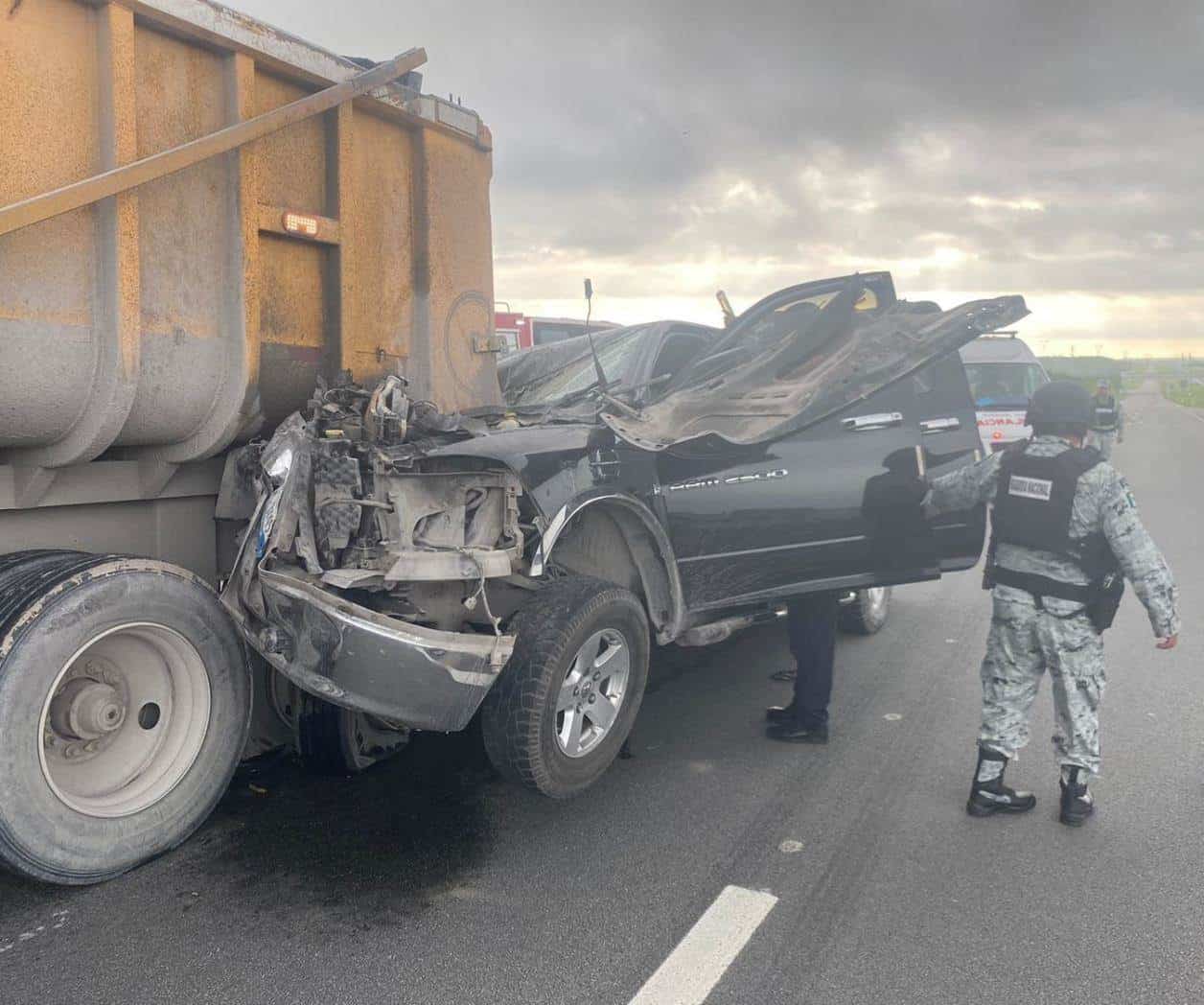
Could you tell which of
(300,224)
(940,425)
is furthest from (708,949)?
(940,425)

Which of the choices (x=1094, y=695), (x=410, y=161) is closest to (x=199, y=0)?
(x=410, y=161)

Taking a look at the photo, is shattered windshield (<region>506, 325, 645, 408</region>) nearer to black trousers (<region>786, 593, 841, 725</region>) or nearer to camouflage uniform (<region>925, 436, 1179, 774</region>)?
black trousers (<region>786, 593, 841, 725</region>)

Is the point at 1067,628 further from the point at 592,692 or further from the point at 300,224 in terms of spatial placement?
the point at 300,224

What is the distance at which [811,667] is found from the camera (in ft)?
15.5

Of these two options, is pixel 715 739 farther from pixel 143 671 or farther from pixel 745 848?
pixel 143 671

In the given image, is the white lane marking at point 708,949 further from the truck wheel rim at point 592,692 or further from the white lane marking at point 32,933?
the white lane marking at point 32,933

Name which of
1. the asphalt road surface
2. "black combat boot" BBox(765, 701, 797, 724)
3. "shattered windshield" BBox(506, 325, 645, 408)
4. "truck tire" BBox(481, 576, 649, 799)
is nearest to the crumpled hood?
"shattered windshield" BBox(506, 325, 645, 408)

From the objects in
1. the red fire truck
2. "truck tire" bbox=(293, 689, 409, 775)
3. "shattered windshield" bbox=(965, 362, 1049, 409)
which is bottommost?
"truck tire" bbox=(293, 689, 409, 775)

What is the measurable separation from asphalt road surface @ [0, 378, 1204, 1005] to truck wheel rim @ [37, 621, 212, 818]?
0.30 m

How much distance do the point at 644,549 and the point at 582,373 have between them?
175cm

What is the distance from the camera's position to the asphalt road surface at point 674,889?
2750mm

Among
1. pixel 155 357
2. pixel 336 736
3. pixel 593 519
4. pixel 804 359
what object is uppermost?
pixel 804 359

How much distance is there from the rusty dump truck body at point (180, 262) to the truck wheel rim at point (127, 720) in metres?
0.47

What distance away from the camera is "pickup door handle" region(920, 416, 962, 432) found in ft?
17.0
